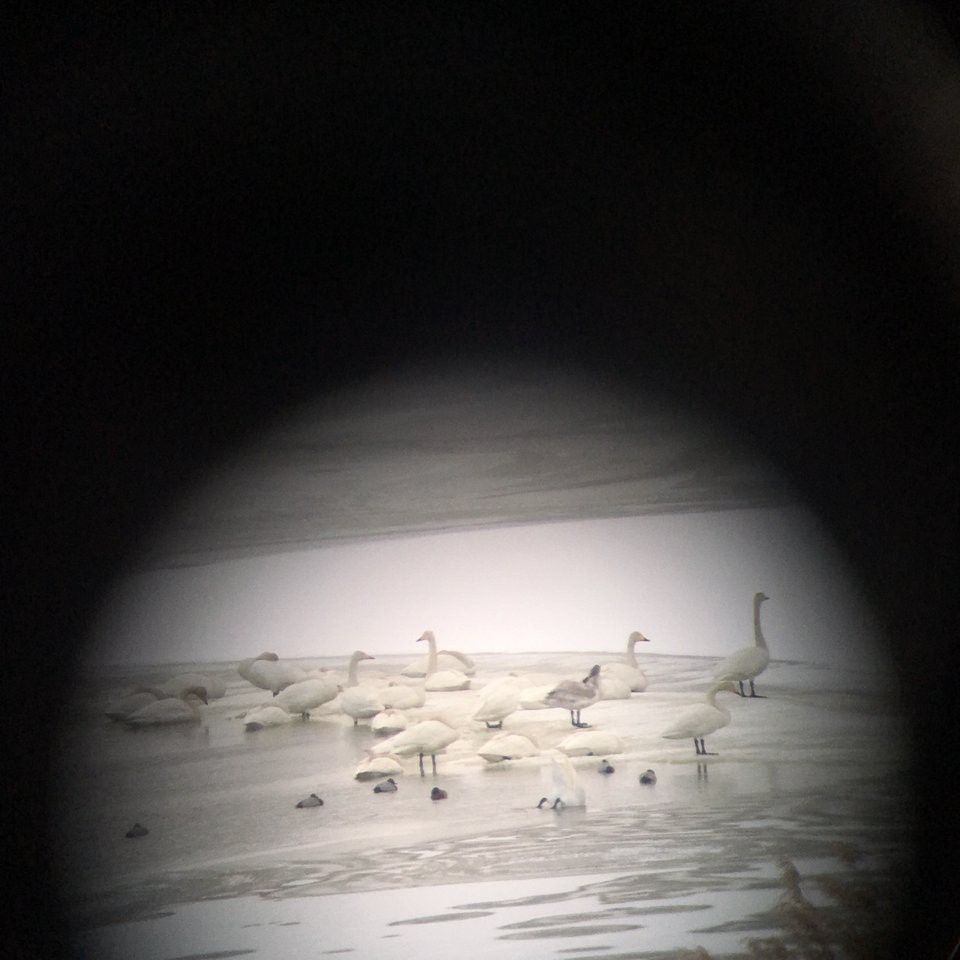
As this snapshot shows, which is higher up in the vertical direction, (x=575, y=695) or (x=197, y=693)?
(x=197, y=693)

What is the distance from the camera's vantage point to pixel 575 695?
7.17 ft

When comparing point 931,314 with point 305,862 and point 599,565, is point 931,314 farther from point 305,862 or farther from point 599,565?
point 305,862

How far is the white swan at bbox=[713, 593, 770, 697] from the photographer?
2221mm

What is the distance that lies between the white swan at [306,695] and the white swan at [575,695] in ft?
1.43

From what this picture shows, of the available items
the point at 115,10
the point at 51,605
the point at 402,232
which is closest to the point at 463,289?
the point at 402,232

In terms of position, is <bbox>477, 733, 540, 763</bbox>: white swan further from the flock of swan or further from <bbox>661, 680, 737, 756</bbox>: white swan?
<bbox>661, 680, 737, 756</bbox>: white swan

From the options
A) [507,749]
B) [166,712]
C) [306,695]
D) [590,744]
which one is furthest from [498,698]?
[166,712]

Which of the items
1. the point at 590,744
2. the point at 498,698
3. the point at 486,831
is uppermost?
the point at 498,698

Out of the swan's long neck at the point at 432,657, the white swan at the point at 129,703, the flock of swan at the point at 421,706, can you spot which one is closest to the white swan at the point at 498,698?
the flock of swan at the point at 421,706

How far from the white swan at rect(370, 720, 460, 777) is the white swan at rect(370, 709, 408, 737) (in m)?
0.01

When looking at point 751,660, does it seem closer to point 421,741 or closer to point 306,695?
point 421,741

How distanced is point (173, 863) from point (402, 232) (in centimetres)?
131

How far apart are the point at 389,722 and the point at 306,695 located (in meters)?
0.17

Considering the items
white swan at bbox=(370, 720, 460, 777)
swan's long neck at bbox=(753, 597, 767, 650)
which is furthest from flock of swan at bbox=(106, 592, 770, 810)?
swan's long neck at bbox=(753, 597, 767, 650)
